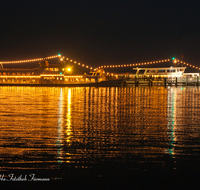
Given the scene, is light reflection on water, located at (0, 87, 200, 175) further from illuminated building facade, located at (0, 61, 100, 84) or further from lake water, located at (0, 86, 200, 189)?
illuminated building facade, located at (0, 61, 100, 84)

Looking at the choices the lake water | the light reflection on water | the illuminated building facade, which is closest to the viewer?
the lake water

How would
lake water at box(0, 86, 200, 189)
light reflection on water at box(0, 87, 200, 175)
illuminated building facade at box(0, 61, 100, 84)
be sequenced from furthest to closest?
1. illuminated building facade at box(0, 61, 100, 84)
2. light reflection on water at box(0, 87, 200, 175)
3. lake water at box(0, 86, 200, 189)

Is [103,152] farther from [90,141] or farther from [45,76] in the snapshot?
[45,76]

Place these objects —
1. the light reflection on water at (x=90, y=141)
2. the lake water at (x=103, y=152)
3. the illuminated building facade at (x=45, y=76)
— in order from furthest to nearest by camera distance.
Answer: the illuminated building facade at (x=45, y=76)
the light reflection on water at (x=90, y=141)
the lake water at (x=103, y=152)

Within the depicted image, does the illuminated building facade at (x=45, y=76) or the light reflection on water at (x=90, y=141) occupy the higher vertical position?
the illuminated building facade at (x=45, y=76)

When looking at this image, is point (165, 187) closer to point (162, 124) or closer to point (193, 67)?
point (162, 124)

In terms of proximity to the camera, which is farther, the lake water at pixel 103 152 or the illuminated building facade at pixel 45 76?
the illuminated building facade at pixel 45 76

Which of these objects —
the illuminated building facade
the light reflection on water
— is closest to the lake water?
the light reflection on water

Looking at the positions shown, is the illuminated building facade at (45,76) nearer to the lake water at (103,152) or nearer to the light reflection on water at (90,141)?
the light reflection on water at (90,141)

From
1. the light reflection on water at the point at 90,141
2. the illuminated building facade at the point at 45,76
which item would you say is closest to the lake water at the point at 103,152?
the light reflection on water at the point at 90,141

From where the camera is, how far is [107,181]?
5098 mm

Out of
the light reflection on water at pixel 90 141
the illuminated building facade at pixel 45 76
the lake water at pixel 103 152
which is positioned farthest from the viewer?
the illuminated building facade at pixel 45 76

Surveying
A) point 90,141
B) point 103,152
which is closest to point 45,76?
point 90,141

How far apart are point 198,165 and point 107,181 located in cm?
232
